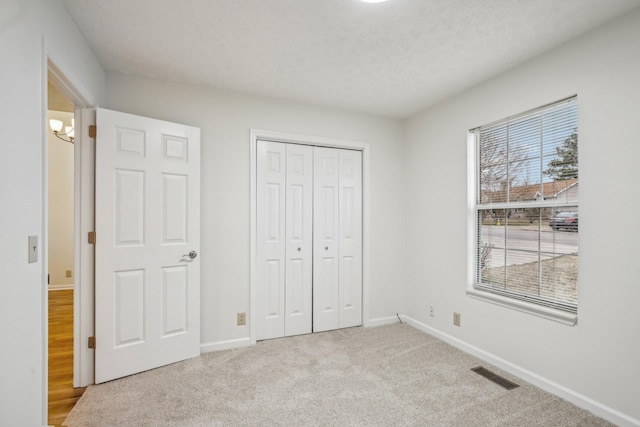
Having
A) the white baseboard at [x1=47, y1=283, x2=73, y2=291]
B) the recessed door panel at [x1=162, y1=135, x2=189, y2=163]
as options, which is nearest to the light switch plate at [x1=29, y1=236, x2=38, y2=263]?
the recessed door panel at [x1=162, y1=135, x2=189, y2=163]

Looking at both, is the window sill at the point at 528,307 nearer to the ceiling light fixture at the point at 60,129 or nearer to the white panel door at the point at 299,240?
the white panel door at the point at 299,240

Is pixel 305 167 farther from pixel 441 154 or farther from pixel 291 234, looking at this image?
pixel 441 154

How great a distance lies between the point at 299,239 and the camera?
10.7 ft

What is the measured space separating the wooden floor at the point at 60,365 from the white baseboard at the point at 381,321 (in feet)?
8.67

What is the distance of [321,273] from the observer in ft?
11.0

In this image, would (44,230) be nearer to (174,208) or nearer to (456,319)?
(174,208)

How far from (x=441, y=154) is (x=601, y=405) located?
229cm

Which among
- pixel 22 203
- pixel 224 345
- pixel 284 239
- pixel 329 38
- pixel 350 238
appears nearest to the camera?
pixel 22 203

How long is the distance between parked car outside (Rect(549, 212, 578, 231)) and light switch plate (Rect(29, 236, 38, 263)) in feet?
10.4

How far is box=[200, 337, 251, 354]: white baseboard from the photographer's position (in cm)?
279

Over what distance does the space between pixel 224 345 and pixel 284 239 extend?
116 cm

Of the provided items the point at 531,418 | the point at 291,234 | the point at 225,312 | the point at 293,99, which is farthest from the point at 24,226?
→ the point at 531,418

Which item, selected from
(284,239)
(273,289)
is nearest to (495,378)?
(273,289)

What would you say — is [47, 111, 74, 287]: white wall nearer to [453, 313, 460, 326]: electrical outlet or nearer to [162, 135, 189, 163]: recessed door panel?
[162, 135, 189, 163]: recessed door panel
